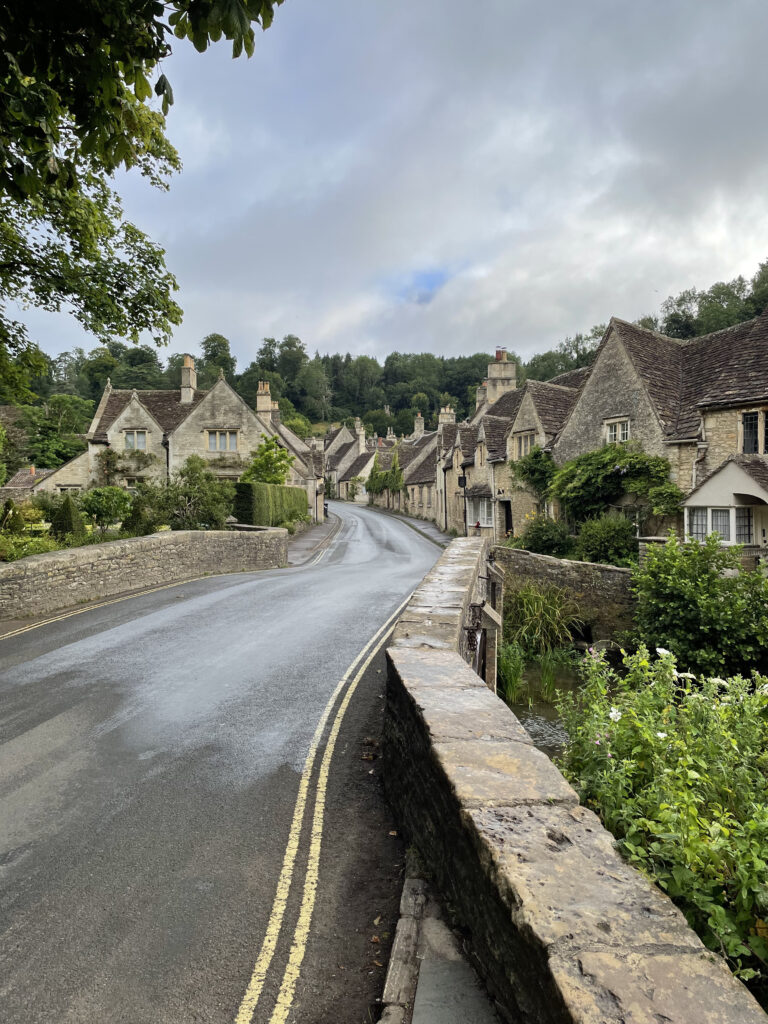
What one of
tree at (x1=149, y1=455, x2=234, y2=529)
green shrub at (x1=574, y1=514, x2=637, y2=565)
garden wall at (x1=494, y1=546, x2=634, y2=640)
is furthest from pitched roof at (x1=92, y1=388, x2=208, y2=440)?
garden wall at (x1=494, y1=546, x2=634, y2=640)

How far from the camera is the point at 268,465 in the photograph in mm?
39062

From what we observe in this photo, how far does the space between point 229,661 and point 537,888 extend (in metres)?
7.75

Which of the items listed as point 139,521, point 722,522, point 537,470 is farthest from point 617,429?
point 139,521

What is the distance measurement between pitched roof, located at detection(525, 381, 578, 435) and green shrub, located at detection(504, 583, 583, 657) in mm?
13137

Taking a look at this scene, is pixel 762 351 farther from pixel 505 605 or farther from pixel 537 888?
pixel 537 888

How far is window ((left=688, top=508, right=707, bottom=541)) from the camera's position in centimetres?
2139

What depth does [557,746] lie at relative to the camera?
11.2 m

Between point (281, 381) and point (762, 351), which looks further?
point (281, 381)

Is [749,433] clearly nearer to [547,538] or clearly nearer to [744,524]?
[744,524]

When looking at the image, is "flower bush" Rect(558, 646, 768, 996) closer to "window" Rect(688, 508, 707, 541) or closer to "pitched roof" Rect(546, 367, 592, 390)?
"window" Rect(688, 508, 707, 541)

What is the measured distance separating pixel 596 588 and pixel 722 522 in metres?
5.50

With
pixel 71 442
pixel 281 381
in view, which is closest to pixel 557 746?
pixel 71 442

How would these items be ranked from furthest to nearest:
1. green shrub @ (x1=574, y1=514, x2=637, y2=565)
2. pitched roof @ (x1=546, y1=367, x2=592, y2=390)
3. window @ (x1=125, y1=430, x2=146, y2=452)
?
window @ (x1=125, y1=430, x2=146, y2=452) → pitched roof @ (x1=546, y1=367, x2=592, y2=390) → green shrub @ (x1=574, y1=514, x2=637, y2=565)

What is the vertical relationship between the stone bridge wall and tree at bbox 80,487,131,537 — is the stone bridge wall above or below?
below
